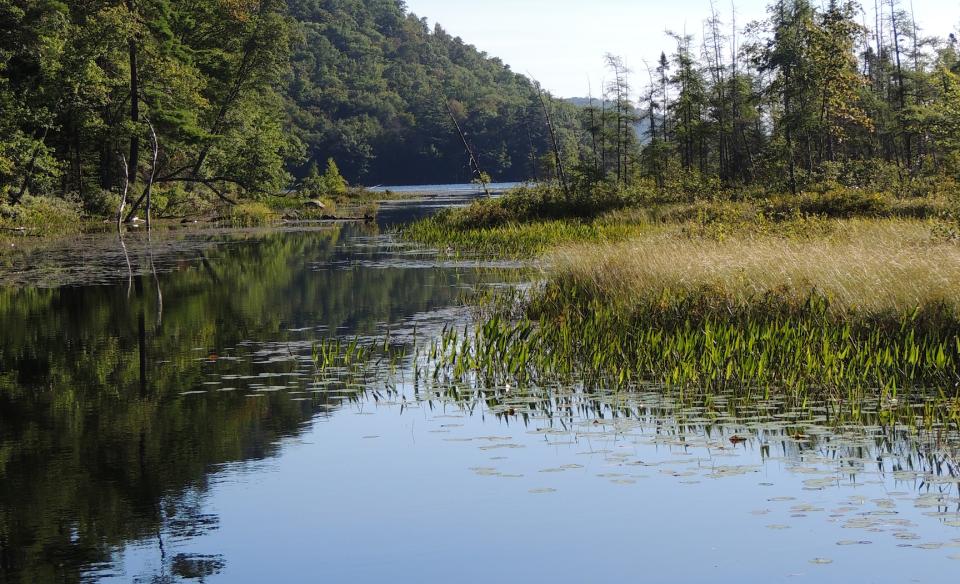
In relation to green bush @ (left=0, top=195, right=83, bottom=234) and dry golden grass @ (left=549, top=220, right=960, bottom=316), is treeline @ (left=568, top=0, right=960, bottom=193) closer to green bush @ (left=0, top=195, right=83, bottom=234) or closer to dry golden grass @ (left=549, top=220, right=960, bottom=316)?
dry golden grass @ (left=549, top=220, right=960, bottom=316)

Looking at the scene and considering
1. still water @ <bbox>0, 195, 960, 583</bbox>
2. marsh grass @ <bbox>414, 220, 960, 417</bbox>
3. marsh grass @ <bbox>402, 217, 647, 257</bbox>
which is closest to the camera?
still water @ <bbox>0, 195, 960, 583</bbox>

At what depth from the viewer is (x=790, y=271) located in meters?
13.7

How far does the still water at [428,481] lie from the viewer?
238 inches

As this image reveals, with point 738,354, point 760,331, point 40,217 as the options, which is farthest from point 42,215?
point 738,354

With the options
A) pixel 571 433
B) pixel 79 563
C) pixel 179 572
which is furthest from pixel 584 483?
pixel 79 563

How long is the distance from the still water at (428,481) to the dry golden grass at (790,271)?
11.2 ft

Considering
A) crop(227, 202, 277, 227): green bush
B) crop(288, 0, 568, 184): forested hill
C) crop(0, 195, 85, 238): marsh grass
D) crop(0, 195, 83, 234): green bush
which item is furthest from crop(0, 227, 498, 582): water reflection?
crop(288, 0, 568, 184): forested hill

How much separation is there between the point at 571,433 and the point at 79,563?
4.58m

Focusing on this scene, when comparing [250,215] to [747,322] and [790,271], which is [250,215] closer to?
[790,271]

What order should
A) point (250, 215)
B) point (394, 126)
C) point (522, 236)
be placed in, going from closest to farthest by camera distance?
point (522, 236) → point (250, 215) → point (394, 126)

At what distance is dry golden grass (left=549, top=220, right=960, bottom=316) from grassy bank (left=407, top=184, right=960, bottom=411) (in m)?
0.03

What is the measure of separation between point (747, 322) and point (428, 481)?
628 cm

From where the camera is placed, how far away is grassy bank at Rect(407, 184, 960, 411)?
10.3 metres

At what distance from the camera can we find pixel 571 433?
914cm
